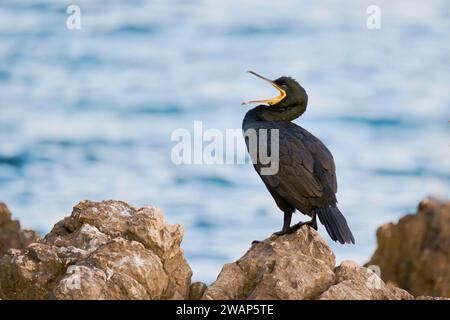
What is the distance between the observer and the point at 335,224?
45.2 ft

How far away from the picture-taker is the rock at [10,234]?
16.6 m

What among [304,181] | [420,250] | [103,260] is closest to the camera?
[103,260]

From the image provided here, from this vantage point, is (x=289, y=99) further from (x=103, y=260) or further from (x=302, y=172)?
(x=103, y=260)

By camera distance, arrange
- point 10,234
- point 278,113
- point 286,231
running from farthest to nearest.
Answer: point 10,234, point 278,113, point 286,231

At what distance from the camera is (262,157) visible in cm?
1445

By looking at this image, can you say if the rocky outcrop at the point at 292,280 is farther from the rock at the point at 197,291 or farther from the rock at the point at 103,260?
the rock at the point at 103,260

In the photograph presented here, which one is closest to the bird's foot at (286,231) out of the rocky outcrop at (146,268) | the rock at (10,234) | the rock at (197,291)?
the rocky outcrop at (146,268)

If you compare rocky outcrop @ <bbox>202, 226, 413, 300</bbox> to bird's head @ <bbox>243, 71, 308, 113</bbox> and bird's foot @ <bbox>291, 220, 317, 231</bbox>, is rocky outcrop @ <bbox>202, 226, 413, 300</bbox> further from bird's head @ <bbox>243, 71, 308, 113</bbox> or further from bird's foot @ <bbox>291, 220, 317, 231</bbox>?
bird's head @ <bbox>243, 71, 308, 113</bbox>

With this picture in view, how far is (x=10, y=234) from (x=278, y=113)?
368 cm

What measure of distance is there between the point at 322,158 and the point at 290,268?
2879 millimetres

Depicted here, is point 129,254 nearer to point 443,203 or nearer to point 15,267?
point 15,267

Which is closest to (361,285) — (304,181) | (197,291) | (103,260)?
(197,291)
